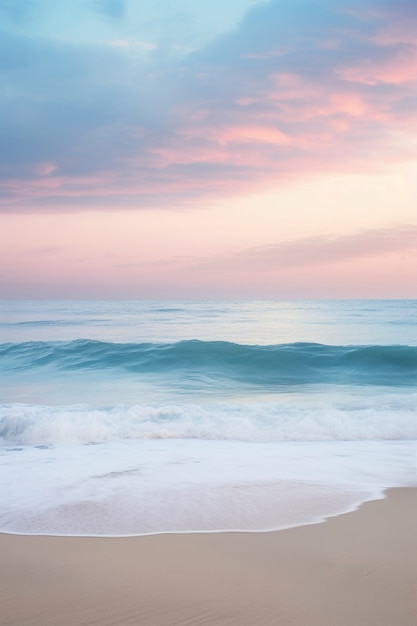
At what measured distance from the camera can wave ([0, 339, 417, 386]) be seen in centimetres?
1600

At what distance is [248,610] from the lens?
9.00 feet

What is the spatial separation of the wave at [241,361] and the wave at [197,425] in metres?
6.06

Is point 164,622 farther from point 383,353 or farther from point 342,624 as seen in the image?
point 383,353

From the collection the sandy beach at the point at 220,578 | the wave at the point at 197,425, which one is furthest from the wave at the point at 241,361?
the sandy beach at the point at 220,578

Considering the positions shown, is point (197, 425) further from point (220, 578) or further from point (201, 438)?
point (220, 578)

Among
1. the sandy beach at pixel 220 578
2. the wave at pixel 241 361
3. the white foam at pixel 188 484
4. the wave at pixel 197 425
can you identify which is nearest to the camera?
the sandy beach at pixel 220 578

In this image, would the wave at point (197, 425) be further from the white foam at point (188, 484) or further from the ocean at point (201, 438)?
the white foam at point (188, 484)

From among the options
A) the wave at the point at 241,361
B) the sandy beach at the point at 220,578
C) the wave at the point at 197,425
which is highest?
the wave at the point at 241,361

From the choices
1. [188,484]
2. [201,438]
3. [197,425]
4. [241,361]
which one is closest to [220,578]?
[188,484]

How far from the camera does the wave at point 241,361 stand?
16.0 meters

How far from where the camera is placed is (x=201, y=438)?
8.08 metres

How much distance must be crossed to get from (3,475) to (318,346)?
49.3 ft

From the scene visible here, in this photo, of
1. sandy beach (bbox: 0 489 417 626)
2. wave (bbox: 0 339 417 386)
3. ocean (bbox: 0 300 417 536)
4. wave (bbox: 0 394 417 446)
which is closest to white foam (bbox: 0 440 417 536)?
ocean (bbox: 0 300 417 536)

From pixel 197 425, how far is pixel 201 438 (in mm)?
432
